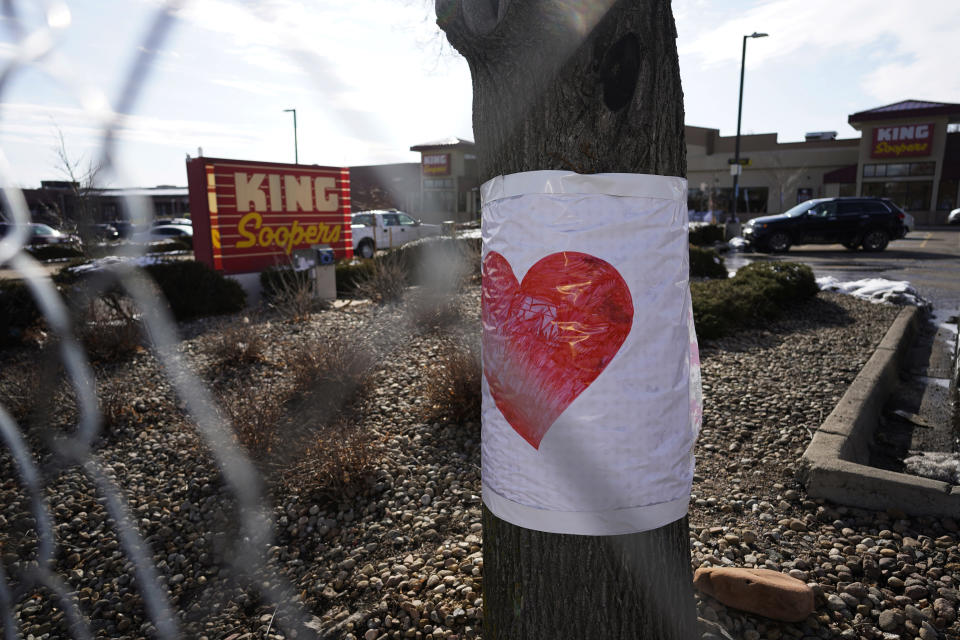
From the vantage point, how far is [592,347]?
139 cm

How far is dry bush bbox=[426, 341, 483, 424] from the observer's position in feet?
12.9

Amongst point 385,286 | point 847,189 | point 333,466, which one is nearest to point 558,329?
point 333,466

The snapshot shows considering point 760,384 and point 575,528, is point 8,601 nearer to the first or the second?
point 575,528

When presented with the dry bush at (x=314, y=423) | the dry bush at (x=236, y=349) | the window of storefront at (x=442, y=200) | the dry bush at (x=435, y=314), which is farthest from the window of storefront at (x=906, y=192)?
the dry bush at (x=314, y=423)

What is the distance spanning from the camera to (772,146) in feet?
124

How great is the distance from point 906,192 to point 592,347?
3880 centimetres

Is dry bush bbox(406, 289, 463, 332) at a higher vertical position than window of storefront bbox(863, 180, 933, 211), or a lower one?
lower

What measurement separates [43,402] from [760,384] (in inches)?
208

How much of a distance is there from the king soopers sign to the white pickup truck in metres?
25.7

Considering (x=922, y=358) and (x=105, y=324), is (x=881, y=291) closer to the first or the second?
(x=922, y=358)

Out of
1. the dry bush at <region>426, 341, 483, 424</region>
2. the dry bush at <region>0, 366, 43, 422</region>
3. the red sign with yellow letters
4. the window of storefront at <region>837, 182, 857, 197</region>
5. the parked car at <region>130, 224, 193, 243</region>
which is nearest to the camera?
the dry bush at <region>426, 341, 483, 424</region>

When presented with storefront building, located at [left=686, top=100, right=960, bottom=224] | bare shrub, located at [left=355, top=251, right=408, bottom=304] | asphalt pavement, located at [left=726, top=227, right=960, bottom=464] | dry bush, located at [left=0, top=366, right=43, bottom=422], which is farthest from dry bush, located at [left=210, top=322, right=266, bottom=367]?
storefront building, located at [left=686, top=100, right=960, bottom=224]

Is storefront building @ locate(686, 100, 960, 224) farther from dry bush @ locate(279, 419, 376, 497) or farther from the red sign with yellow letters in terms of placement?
dry bush @ locate(279, 419, 376, 497)

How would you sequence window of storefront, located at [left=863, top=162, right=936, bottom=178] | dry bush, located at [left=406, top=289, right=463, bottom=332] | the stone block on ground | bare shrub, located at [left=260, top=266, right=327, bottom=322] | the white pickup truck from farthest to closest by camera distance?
1. window of storefront, located at [left=863, top=162, right=936, bottom=178]
2. the white pickup truck
3. bare shrub, located at [left=260, top=266, right=327, bottom=322]
4. dry bush, located at [left=406, top=289, right=463, bottom=332]
5. the stone block on ground
